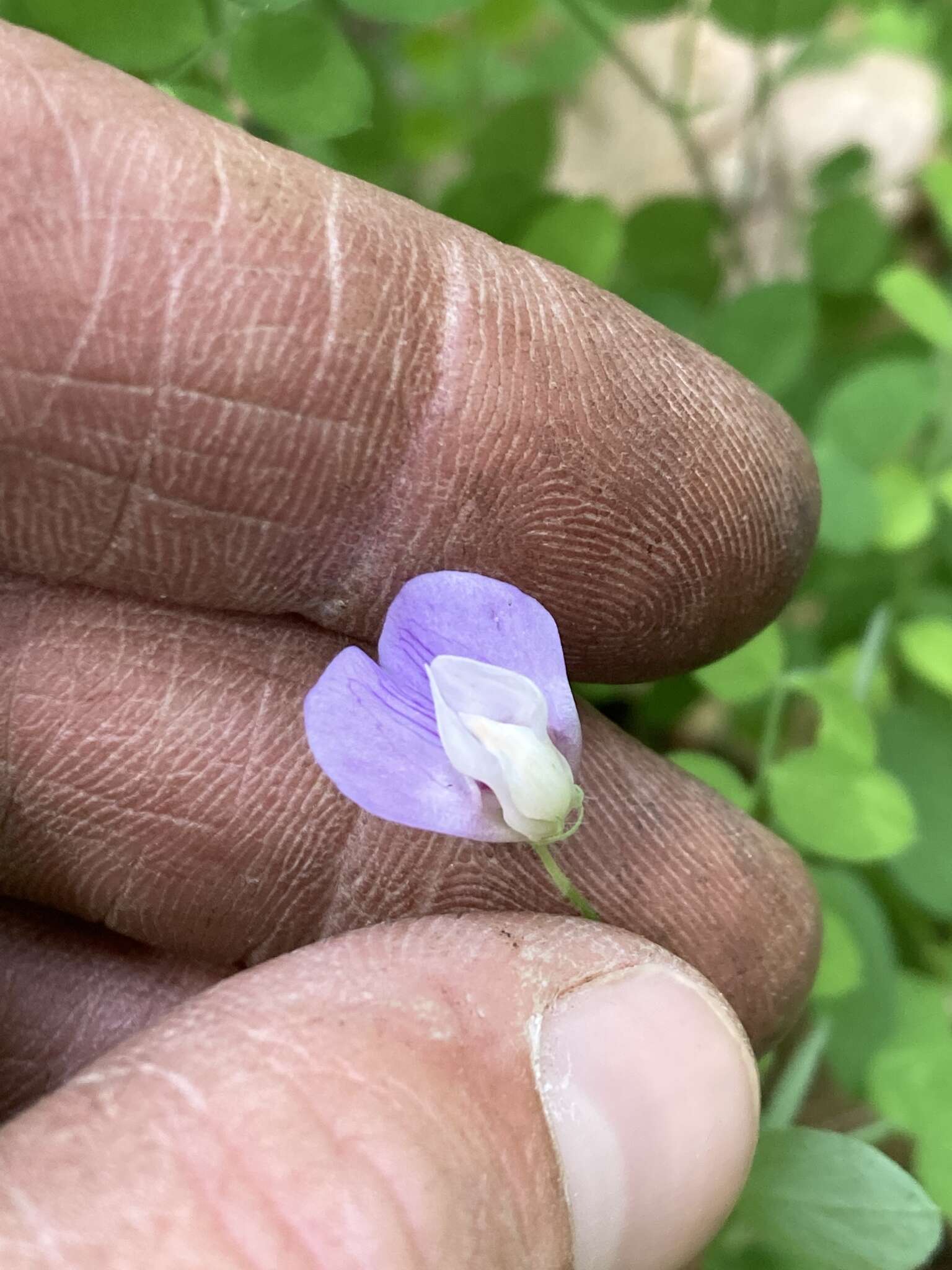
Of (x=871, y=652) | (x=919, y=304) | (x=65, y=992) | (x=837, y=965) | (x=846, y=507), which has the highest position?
(x=919, y=304)

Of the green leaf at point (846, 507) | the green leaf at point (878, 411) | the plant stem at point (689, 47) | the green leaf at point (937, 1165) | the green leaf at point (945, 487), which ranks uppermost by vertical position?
the plant stem at point (689, 47)

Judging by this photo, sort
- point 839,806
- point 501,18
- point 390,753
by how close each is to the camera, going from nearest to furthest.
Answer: point 390,753, point 839,806, point 501,18

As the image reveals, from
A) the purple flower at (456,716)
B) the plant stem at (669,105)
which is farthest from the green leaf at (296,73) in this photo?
the purple flower at (456,716)

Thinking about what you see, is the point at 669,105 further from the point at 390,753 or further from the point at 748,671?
the point at 390,753

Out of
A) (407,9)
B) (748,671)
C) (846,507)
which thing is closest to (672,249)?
(846,507)

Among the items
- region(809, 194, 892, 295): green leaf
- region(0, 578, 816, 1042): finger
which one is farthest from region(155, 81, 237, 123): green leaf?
region(809, 194, 892, 295): green leaf

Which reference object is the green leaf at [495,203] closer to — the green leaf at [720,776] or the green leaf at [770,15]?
the green leaf at [770,15]

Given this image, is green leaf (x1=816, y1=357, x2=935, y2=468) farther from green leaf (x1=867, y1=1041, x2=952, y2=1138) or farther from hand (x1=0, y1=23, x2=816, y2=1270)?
green leaf (x1=867, y1=1041, x2=952, y2=1138)
